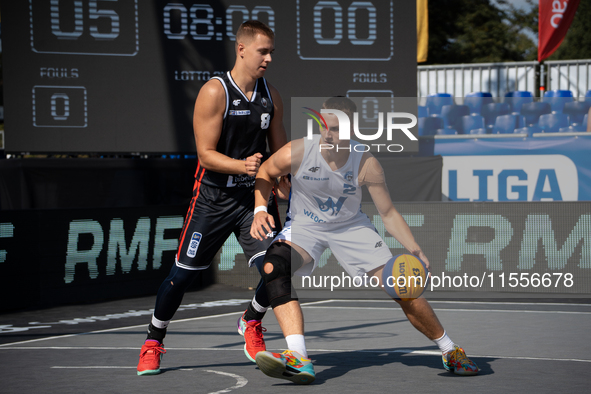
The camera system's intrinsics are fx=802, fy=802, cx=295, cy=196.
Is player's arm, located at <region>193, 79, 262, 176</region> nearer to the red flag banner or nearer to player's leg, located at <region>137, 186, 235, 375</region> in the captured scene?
player's leg, located at <region>137, 186, 235, 375</region>

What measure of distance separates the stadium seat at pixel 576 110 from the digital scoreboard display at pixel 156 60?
23.2 ft

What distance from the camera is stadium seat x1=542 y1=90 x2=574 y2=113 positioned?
18.7 meters

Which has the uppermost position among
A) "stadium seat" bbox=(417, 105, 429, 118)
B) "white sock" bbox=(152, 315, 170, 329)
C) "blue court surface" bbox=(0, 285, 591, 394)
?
"stadium seat" bbox=(417, 105, 429, 118)

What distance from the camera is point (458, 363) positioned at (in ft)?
17.6

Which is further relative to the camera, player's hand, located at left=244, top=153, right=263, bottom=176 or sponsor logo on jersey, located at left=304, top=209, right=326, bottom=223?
sponsor logo on jersey, located at left=304, top=209, right=326, bottom=223

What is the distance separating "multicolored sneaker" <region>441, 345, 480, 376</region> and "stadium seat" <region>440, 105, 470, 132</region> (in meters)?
14.0

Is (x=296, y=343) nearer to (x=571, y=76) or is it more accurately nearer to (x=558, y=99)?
(x=558, y=99)

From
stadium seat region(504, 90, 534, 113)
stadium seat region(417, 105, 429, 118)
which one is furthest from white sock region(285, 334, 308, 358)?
stadium seat region(417, 105, 429, 118)

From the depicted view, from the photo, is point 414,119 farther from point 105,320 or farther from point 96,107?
point 105,320

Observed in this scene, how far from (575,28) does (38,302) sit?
43.9 meters

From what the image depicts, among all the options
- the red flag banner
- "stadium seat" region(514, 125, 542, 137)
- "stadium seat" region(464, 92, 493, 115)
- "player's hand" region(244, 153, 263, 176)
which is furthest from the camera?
"stadium seat" region(464, 92, 493, 115)

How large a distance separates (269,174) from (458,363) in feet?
5.88

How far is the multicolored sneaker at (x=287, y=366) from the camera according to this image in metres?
4.85

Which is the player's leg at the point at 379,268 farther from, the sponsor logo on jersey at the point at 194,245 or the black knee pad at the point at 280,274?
the sponsor logo on jersey at the point at 194,245
